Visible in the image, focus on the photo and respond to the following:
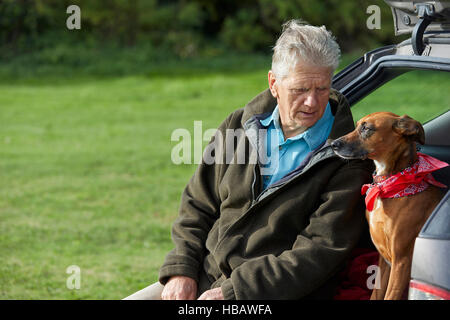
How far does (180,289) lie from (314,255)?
65 cm

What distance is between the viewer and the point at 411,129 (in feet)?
8.44

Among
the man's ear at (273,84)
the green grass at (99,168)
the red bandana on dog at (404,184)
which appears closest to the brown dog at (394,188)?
the red bandana on dog at (404,184)

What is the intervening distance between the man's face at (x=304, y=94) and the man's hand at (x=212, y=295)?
2.38ft

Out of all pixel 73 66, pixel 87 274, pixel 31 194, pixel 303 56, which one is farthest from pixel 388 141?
pixel 73 66

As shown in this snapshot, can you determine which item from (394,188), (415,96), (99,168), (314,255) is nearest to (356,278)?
(314,255)

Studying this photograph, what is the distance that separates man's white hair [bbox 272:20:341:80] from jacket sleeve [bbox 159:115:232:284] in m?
0.42

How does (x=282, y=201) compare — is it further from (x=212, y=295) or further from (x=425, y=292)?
(x=425, y=292)

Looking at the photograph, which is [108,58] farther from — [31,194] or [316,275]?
[316,275]

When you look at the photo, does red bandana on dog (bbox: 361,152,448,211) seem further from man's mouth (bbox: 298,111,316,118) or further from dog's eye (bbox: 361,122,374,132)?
man's mouth (bbox: 298,111,316,118)

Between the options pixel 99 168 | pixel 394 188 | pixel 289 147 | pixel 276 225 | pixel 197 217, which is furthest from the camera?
pixel 99 168

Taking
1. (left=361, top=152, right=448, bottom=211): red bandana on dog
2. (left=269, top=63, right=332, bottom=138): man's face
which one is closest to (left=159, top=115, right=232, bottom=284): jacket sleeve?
(left=269, top=63, right=332, bottom=138): man's face

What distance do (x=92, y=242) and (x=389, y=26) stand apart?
1552 centimetres
